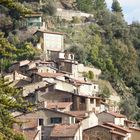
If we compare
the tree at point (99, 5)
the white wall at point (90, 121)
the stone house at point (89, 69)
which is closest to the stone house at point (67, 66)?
the stone house at point (89, 69)

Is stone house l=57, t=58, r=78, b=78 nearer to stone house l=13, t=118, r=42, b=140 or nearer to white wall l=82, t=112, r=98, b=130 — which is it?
white wall l=82, t=112, r=98, b=130

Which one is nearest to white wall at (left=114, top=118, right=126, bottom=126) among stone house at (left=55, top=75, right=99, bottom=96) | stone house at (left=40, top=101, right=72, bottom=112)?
stone house at (left=40, top=101, right=72, bottom=112)

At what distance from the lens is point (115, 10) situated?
114438 millimetres

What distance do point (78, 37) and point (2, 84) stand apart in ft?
255

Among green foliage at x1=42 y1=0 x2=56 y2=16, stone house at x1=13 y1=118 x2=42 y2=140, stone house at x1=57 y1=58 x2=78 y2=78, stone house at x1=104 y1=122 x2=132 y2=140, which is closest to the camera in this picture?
stone house at x1=13 y1=118 x2=42 y2=140

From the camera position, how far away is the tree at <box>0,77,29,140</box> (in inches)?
623

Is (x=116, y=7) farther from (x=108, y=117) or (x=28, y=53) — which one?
(x=108, y=117)

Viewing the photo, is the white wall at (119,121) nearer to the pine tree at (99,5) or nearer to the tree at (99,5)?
the tree at (99,5)

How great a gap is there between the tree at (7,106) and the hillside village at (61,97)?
10517mm

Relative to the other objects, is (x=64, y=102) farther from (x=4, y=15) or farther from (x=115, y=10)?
(x=115, y=10)

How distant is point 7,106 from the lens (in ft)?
52.3

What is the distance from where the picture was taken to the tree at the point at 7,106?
15.8 m

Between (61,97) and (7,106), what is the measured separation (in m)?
45.5

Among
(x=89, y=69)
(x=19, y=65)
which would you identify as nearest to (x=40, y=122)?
(x=19, y=65)
